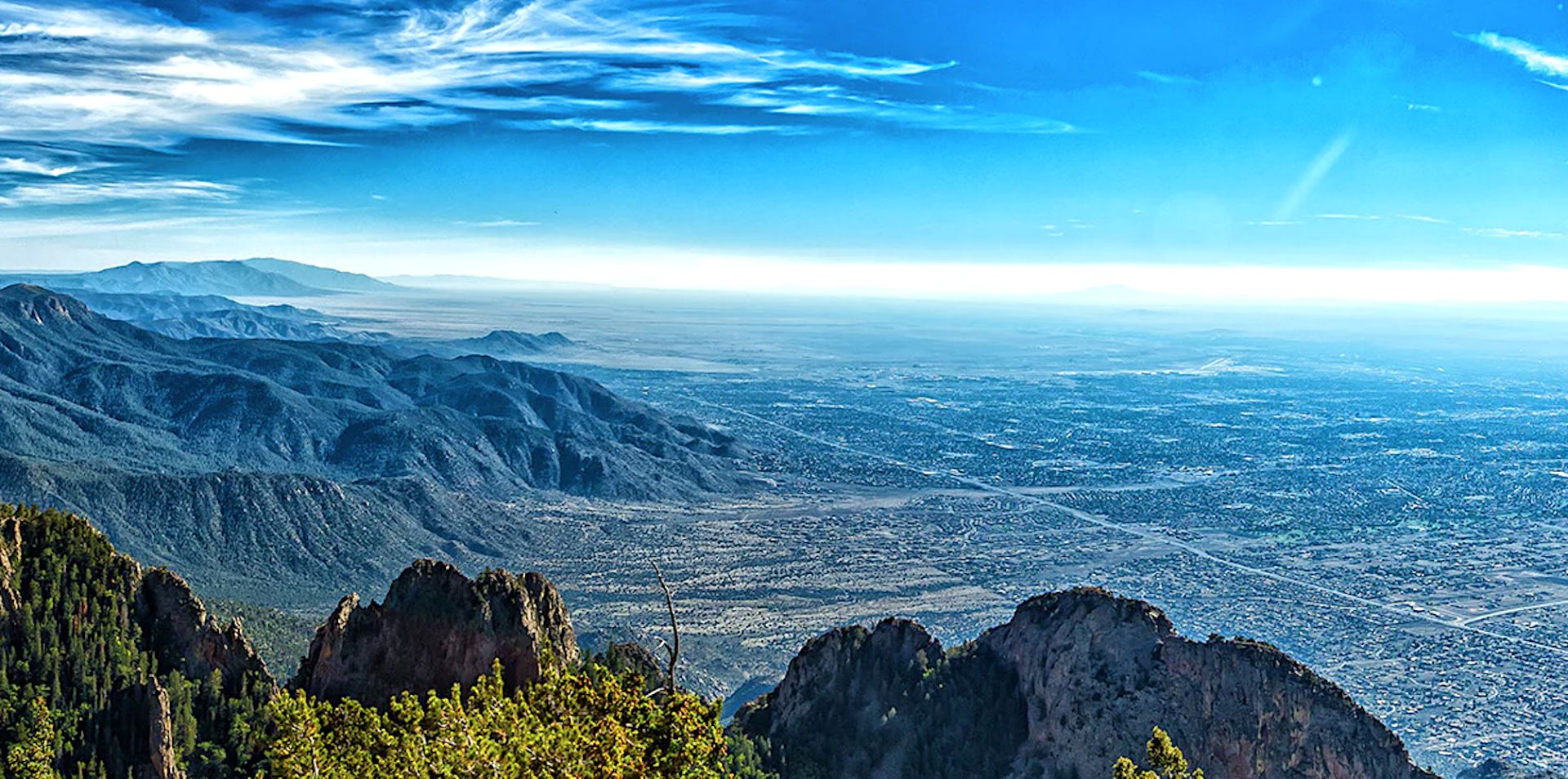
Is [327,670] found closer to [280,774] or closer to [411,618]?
[411,618]

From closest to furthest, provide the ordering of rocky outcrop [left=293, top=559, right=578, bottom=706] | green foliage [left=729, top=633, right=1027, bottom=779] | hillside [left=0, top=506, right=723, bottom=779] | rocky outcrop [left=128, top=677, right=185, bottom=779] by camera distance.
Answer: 1. rocky outcrop [left=128, top=677, right=185, bottom=779]
2. hillside [left=0, top=506, right=723, bottom=779]
3. rocky outcrop [left=293, top=559, right=578, bottom=706]
4. green foliage [left=729, top=633, right=1027, bottom=779]

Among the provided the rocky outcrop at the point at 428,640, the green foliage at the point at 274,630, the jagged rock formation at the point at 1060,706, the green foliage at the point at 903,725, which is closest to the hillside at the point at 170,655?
the rocky outcrop at the point at 428,640

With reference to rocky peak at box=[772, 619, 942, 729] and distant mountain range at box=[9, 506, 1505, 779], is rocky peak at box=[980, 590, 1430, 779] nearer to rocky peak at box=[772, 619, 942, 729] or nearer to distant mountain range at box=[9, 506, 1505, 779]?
distant mountain range at box=[9, 506, 1505, 779]

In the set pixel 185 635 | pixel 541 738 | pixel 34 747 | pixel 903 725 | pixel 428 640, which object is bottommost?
pixel 903 725

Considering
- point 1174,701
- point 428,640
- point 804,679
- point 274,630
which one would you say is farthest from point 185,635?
point 274,630

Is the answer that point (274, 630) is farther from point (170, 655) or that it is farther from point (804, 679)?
point (804, 679)

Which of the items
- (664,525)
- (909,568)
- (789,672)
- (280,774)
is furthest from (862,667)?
(664,525)

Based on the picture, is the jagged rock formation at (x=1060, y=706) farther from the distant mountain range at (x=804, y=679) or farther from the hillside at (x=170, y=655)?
the hillside at (x=170, y=655)

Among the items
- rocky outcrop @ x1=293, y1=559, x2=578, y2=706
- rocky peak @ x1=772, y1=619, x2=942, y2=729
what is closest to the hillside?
rocky outcrop @ x1=293, y1=559, x2=578, y2=706
